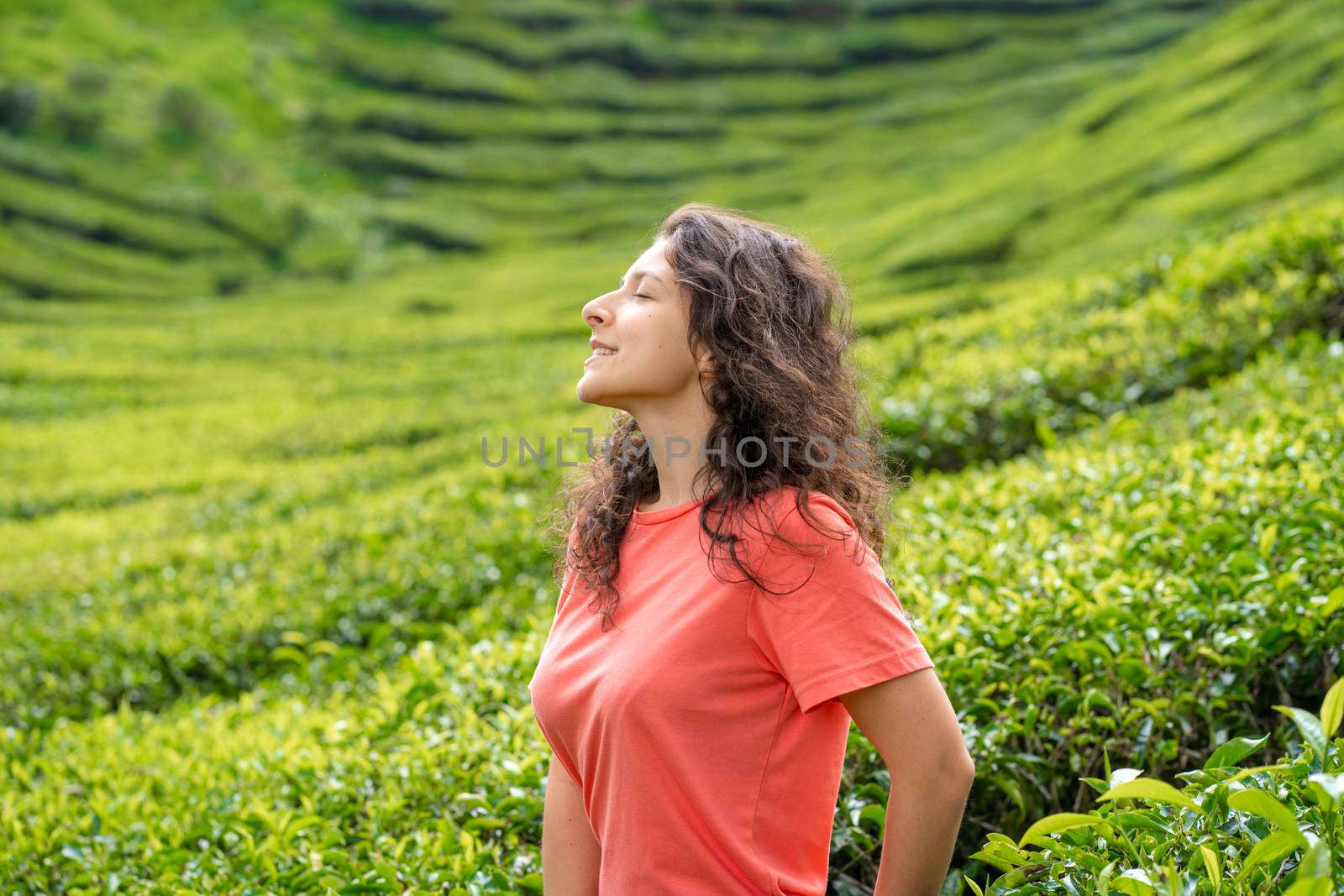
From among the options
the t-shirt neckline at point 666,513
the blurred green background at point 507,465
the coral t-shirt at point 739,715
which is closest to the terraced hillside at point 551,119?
the blurred green background at point 507,465

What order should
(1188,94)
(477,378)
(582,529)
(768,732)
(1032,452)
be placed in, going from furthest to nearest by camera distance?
(1188,94) → (477,378) → (1032,452) → (582,529) → (768,732)

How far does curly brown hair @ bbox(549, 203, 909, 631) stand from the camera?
1704mm

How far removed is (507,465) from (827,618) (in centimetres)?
514

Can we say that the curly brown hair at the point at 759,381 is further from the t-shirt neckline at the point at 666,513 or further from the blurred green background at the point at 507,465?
the blurred green background at the point at 507,465

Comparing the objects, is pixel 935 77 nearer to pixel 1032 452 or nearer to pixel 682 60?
pixel 682 60

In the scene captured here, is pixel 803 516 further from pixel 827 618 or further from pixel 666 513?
pixel 666 513

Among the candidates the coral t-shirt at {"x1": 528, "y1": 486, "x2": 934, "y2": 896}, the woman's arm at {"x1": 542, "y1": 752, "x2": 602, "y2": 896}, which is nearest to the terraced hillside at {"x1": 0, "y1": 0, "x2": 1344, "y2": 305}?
the woman's arm at {"x1": 542, "y1": 752, "x2": 602, "y2": 896}

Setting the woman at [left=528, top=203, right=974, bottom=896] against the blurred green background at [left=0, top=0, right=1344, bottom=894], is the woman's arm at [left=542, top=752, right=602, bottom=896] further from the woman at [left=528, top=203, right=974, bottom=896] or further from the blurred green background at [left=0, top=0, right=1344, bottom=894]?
the blurred green background at [left=0, top=0, right=1344, bottom=894]

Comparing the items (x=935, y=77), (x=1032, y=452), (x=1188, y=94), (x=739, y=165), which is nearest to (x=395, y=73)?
(x=739, y=165)

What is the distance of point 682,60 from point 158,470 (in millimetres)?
26660

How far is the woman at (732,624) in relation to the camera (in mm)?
1502

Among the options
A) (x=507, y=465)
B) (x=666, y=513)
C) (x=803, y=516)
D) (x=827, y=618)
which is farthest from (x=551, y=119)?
(x=827, y=618)

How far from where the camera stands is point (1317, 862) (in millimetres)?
1167

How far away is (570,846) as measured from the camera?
6.14 feet
